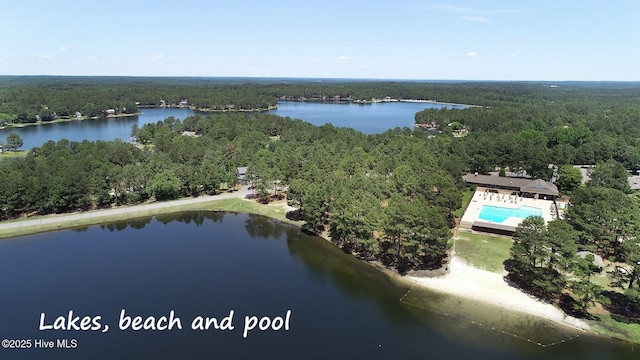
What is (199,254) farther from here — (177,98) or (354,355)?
(177,98)

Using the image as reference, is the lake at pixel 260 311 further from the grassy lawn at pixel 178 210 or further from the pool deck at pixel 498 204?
the pool deck at pixel 498 204

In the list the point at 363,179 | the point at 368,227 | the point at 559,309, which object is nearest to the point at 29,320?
the point at 368,227

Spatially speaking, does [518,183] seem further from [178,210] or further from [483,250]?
[178,210]

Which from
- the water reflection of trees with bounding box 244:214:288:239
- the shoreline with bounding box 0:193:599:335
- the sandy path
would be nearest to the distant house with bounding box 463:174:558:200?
the shoreline with bounding box 0:193:599:335

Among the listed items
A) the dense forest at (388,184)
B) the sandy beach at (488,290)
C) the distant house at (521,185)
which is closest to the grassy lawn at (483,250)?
the sandy beach at (488,290)

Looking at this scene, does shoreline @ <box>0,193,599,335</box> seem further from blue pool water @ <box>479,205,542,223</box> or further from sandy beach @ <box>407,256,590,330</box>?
blue pool water @ <box>479,205,542,223</box>

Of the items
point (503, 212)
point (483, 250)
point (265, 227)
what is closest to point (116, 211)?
point (265, 227)

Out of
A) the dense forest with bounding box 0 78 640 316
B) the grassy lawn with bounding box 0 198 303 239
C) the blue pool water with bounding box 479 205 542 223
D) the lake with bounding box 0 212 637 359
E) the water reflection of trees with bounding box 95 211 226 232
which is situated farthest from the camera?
the blue pool water with bounding box 479 205 542 223
